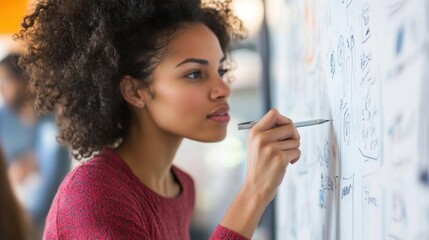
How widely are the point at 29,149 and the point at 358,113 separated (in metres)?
2.18

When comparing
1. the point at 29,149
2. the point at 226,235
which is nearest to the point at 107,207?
the point at 226,235

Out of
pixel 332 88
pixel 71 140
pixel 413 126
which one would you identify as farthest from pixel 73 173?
pixel 413 126

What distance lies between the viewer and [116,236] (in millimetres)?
1010

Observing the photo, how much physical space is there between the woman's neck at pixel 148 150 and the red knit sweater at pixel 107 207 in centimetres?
4

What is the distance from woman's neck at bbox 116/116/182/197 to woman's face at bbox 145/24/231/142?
0.06 meters

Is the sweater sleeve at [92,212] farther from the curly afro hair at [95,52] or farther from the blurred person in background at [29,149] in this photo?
the blurred person in background at [29,149]

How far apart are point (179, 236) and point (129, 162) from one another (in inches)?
8.7

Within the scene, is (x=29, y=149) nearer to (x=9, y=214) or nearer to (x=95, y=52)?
(x=9, y=214)

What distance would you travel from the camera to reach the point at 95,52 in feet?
4.00

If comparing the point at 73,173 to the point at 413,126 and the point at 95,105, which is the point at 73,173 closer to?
the point at 95,105

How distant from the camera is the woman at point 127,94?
3.64 feet

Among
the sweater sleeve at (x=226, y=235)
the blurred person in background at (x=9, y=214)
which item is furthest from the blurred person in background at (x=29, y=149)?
the sweater sleeve at (x=226, y=235)

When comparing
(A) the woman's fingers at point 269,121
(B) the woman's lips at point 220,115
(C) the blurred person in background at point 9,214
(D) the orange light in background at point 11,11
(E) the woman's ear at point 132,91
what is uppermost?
(D) the orange light in background at point 11,11

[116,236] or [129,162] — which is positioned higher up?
[129,162]
